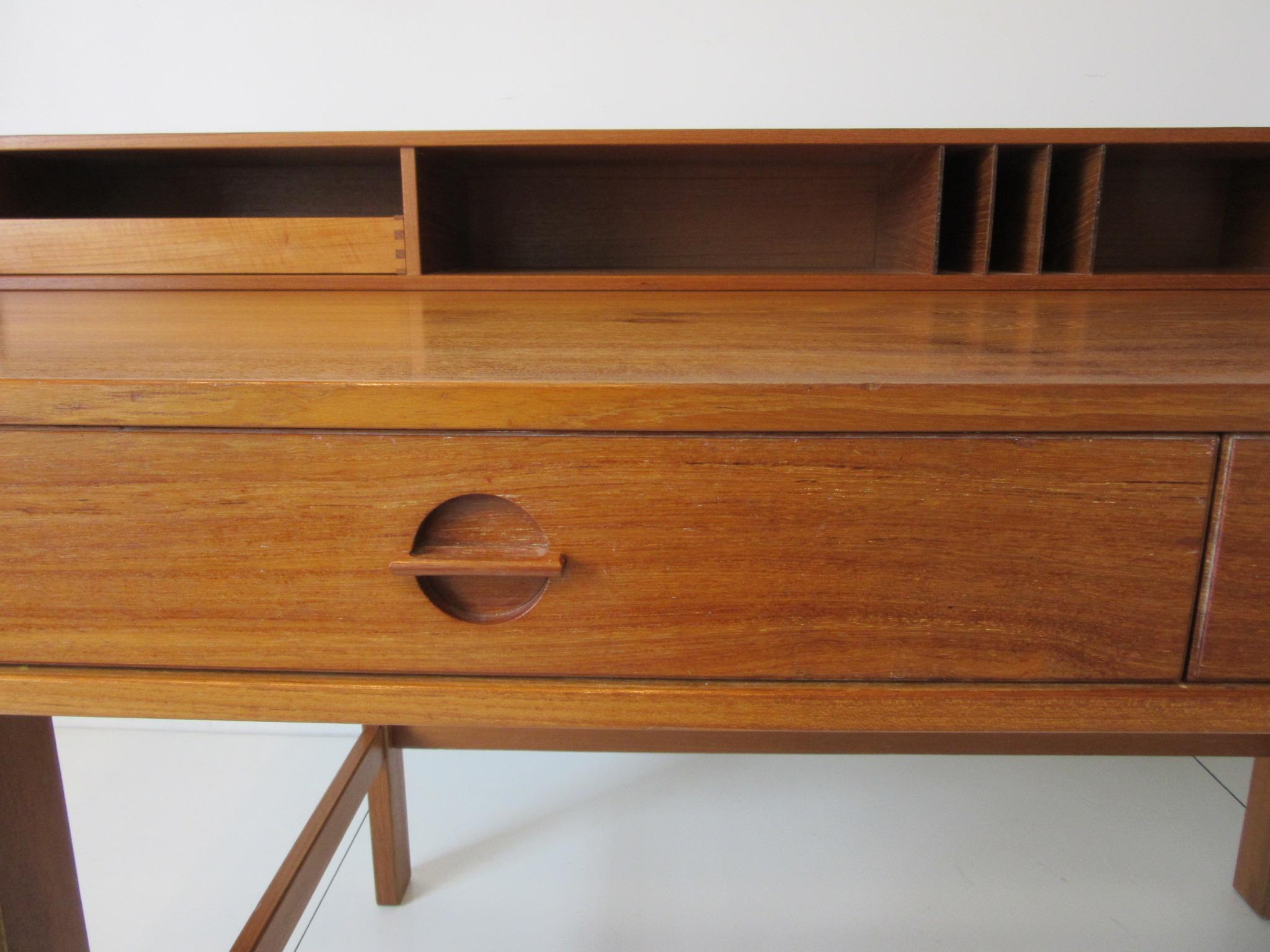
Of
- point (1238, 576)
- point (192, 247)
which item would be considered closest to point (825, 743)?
point (1238, 576)

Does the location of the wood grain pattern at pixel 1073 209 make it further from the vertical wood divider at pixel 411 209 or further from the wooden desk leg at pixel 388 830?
the wooden desk leg at pixel 388 830

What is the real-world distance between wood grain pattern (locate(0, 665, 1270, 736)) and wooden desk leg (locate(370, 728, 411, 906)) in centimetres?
59

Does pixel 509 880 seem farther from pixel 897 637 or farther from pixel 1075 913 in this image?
pixel 897 637

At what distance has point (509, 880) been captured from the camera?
3.56 feet

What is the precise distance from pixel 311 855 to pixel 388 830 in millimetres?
213

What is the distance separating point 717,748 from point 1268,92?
1.12 metres

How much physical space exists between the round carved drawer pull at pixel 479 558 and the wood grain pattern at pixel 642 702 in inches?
1.6

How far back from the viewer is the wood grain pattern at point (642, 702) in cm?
44

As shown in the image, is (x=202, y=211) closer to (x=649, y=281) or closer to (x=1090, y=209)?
(x=649, y=281)

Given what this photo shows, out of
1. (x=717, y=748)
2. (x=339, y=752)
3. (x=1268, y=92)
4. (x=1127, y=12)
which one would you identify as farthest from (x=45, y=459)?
(x=1268, y=92)

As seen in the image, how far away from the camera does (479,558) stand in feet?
1.47

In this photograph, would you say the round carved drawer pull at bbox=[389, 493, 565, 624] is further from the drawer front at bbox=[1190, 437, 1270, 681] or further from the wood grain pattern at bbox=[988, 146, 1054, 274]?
the wood grain pattern at bbox=[988, 146, 1054, 274]

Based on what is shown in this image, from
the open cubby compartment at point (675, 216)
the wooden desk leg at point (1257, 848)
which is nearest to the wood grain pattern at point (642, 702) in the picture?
the open cubby compartment at point (675, 216)

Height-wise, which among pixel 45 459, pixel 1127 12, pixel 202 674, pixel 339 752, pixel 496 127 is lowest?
pixel 339 752
